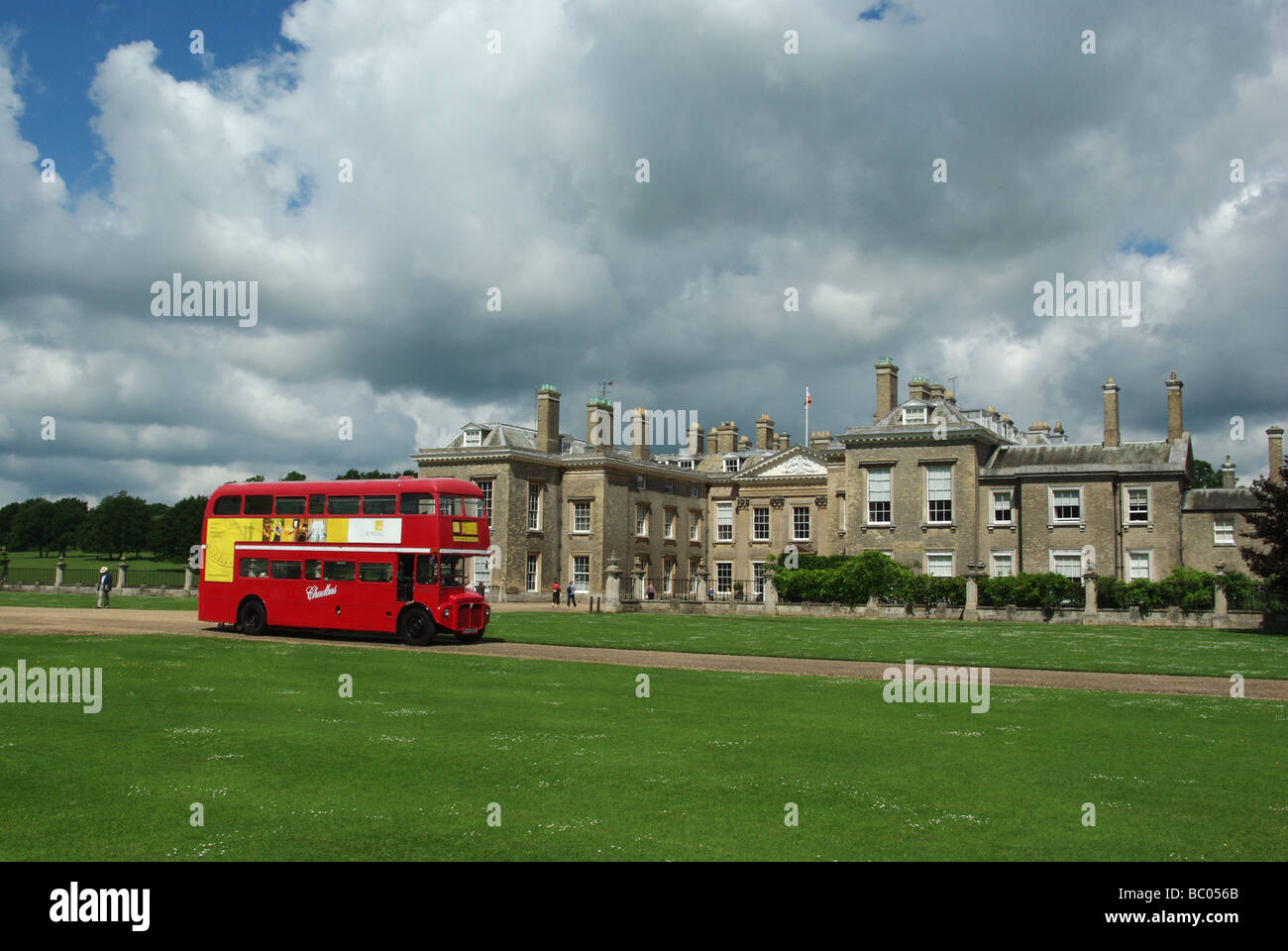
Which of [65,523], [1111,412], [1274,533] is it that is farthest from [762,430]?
[65,523]

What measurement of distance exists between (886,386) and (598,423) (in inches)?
706

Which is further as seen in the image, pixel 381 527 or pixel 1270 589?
pixel 1270 589

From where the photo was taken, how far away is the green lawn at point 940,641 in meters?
22.5

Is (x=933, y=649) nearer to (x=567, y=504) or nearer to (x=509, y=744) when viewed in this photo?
(x=509, y=744)

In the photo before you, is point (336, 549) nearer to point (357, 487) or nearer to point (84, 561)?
point (357, 487)

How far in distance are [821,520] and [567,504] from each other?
15.4 meters

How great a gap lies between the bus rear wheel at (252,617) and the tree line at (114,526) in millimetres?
64569

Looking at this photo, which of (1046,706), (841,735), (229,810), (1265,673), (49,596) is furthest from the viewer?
(49,596)

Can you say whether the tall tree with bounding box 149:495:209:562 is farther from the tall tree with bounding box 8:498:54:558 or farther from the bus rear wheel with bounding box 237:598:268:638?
the bus rear wheel with bounding box 237:598:268:638

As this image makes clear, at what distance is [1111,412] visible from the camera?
47.6 metres

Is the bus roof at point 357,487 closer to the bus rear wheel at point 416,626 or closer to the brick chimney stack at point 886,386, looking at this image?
the bus rear wheel at point 416,626
